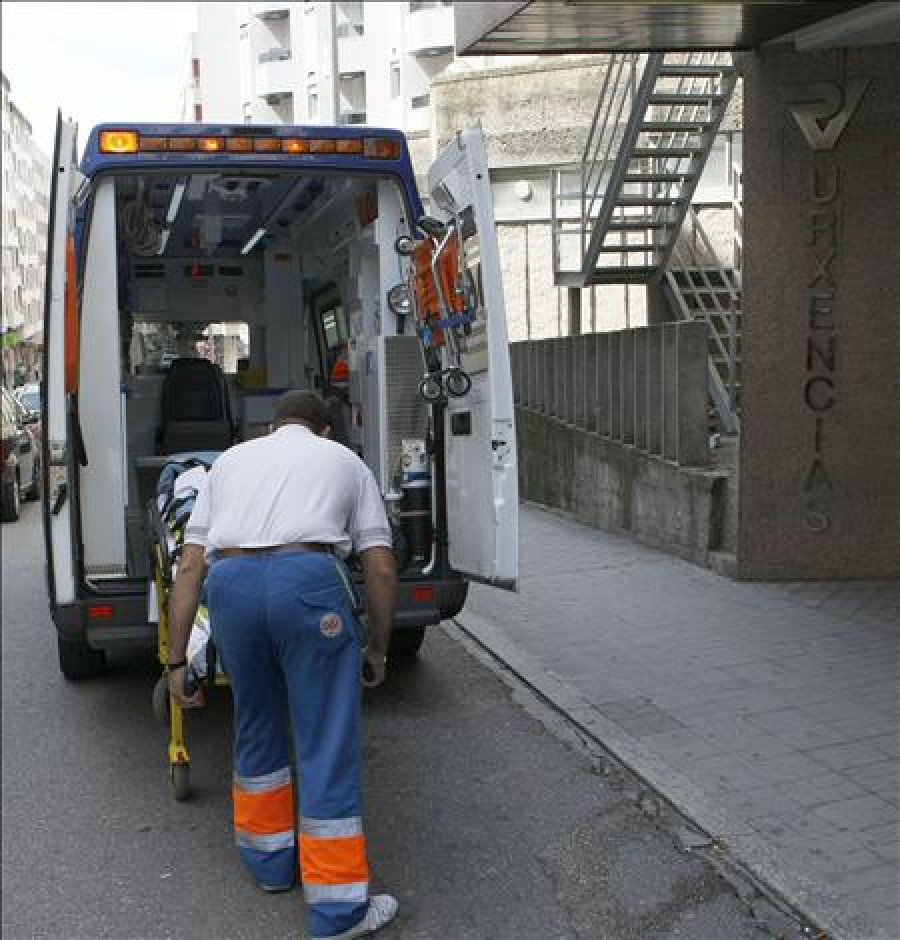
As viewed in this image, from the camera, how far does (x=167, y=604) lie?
5238 millimetres

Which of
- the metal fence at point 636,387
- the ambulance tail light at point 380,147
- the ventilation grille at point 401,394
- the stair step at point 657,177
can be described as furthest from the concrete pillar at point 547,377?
the ambulance tail light at point 380,147

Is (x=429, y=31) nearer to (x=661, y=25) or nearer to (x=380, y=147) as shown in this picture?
(x=661, y=25)

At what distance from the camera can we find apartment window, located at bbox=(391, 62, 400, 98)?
158 ft

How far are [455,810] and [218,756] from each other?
1.27 meters

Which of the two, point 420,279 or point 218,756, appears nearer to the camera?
point 218,756

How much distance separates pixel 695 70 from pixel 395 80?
39.8 metres

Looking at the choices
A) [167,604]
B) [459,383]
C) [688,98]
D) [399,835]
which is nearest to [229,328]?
[688,98]

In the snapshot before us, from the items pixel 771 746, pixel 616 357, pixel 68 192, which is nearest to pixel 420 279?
pixel 68 192

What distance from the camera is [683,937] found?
374 cm

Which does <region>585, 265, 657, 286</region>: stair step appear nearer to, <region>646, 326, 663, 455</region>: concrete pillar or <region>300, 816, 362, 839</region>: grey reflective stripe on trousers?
<region>646, 326, 663, 455</region>: concrete pillar

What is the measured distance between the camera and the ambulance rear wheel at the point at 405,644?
6945 millimetres

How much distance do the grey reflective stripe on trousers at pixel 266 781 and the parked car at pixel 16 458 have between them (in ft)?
32.6

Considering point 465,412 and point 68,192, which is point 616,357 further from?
point 68,192

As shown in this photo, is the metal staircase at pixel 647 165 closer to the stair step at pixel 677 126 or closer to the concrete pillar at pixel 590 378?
the stair step at pixel 677 126
